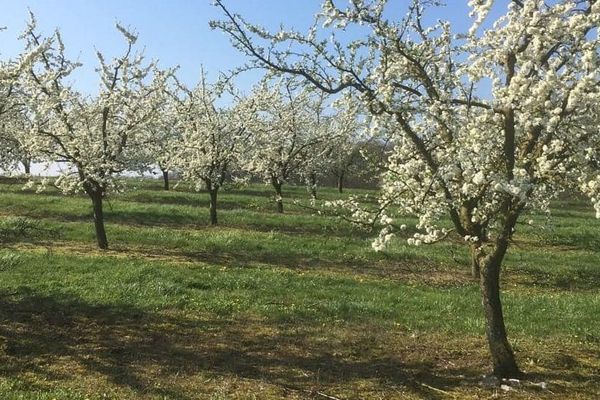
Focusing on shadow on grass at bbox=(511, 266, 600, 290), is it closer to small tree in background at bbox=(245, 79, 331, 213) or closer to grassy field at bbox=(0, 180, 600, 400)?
grassy field at bbox=(0, 180, 600, 400)

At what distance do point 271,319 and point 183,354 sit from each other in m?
2.67

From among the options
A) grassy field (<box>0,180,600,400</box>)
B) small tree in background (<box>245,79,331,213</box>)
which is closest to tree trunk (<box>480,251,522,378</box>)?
grassy field (<box>0,180,600,400</box>)

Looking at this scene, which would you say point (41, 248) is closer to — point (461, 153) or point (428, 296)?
point (428, 296)

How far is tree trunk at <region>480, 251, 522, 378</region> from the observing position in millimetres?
8234

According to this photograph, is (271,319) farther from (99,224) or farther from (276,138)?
(276,138)

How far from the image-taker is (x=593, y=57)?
640 cm

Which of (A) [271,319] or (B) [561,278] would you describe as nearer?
(A) [271,319]

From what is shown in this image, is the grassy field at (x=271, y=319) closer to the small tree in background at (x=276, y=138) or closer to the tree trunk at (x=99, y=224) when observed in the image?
the tree trunk at (x=99, y=224)

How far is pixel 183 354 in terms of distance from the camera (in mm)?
9250

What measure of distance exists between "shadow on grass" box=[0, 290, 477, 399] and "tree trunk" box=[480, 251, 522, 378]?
47 centimetres

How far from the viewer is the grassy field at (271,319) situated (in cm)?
807

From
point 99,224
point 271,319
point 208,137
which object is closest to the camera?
point 271,319

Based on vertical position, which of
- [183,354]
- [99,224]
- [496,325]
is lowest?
[183,354]

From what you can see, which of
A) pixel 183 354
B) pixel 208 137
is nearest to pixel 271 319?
pixel 183 354
